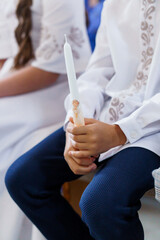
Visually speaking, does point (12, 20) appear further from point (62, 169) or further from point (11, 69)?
point (62, 169)

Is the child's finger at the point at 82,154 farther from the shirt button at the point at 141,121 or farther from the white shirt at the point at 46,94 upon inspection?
the white shirt at the point at 46,94

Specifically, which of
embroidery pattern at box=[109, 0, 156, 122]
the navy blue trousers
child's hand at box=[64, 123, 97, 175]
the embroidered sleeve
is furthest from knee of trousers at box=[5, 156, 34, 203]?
the embroidered sleeve

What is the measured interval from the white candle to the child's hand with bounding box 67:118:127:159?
23 mm

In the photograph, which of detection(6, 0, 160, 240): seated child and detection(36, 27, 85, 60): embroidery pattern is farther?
detection(36, 27, 85, 60): embroidery pattern

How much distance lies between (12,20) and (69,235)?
0.88 metres

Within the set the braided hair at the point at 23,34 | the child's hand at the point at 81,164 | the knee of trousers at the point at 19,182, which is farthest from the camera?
the braided hair at the point at 23,34

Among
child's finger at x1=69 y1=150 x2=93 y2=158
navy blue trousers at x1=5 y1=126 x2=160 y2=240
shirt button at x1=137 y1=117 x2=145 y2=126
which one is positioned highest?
shirt button at x1=137 y1=117 x2=145 y2=126

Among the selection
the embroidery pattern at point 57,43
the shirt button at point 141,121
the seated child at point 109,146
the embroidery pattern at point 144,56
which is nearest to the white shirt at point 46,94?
the embroidery pattern at point 57,43

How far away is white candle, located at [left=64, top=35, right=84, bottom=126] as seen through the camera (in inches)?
26.2

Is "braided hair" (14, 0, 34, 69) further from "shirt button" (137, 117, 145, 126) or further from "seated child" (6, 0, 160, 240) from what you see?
"shirt button" (137, 117, 145, 126)

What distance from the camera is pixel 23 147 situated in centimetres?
115

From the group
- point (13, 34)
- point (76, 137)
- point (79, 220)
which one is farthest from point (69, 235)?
point (13, 34)

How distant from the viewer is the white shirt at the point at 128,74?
2.49 feet

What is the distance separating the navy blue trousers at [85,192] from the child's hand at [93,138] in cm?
4
